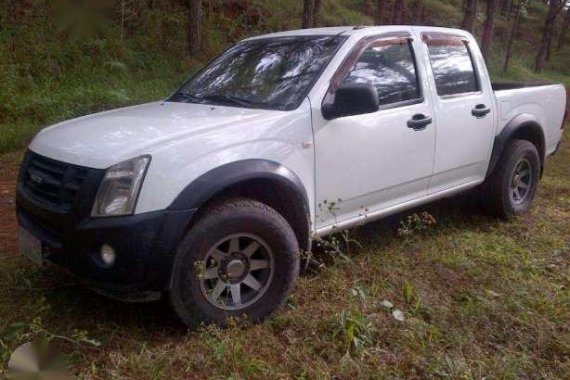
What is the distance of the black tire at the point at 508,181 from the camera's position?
477 centimetres

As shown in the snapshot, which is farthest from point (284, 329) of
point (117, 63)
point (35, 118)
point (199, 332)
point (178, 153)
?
point (117, 63)

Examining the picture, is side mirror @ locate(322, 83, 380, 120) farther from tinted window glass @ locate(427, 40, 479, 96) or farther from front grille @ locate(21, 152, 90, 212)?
front grille @ locate(21, 152, 90, 212)

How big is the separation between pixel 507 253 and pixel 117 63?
7.75 metres

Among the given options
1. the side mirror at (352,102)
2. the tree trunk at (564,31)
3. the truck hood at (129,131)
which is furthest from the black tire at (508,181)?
the tree trunk at (564,31)

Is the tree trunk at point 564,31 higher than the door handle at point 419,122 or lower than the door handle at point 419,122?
lower

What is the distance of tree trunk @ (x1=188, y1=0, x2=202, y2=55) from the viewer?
11469mm

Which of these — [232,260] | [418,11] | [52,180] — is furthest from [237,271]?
[418,11]

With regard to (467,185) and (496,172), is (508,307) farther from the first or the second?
(496,172)

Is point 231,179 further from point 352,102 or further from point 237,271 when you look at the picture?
point 352,102

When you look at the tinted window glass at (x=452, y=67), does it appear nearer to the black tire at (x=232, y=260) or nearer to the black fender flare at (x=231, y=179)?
the black fender flare at (x=231, y=179)

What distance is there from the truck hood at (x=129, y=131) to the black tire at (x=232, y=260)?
435mm

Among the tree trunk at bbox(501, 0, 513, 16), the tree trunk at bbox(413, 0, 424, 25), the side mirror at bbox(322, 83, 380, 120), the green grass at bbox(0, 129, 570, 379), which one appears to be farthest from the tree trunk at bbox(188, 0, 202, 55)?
the tree trunk at bbox(501, 0, 513, 16)

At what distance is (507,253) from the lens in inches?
167

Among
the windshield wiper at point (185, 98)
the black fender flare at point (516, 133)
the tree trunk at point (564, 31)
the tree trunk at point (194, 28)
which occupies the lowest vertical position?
the tree trunk at point (564, 31)
